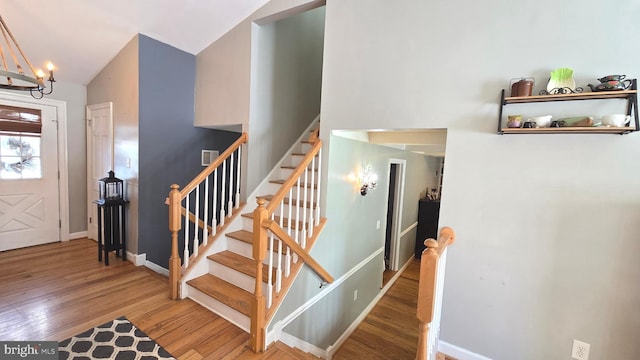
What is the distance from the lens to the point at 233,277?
2592 millimetres

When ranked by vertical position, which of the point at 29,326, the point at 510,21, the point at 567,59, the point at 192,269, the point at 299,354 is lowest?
the point at 299,354

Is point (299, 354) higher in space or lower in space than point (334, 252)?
lower

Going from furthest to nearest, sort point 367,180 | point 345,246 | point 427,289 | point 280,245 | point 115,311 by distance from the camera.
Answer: point 367,180, point 345,246, point 115,311, point 280,245, point 427,289

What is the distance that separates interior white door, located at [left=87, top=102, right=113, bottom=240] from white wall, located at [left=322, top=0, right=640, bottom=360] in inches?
141

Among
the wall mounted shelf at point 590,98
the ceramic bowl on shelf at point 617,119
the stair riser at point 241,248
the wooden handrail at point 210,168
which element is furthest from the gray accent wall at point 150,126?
the ceramic bowl on shelf at point 617,119

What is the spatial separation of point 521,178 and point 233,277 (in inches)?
99.8

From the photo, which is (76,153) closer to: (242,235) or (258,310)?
(242,235)

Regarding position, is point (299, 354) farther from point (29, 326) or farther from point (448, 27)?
point (448, 27)

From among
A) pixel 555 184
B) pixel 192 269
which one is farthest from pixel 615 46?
pixel 192 269

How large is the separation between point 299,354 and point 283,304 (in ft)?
1.34

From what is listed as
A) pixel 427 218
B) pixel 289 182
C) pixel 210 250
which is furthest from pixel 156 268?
pixel 427 218

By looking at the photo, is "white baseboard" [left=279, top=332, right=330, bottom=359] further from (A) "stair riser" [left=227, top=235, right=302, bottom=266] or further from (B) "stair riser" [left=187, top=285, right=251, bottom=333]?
(A) "stair riser" [left=227, top=235, right=302, bottom=266]

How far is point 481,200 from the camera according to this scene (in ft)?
6.22

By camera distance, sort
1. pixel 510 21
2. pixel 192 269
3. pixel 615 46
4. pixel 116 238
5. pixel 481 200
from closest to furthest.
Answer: pixel 615 46 < pixel 510 21 < pixel 481 200 < pixel 192 269 < pixel 116 238
